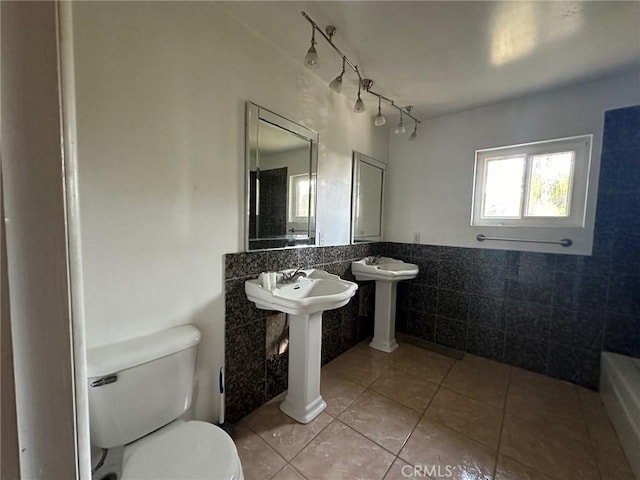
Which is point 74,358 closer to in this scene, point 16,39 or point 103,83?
point 16,39

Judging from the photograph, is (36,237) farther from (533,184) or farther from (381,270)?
(533,184)

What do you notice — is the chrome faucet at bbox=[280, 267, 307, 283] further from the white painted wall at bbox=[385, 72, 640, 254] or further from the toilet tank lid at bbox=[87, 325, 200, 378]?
the white painted wall at bbox=[385, 72, 640, 254]

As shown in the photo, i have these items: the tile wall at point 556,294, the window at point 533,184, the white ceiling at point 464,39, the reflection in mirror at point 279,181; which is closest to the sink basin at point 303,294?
the reflection in mirror at point 279,181

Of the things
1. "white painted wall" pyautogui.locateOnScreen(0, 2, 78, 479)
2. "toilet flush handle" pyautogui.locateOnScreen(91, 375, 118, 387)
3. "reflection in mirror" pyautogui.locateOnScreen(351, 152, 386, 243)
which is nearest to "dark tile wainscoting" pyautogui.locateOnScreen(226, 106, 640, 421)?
"reflection in mirror" pyautogui.locateOnScreen(351, 152, 386, 243)

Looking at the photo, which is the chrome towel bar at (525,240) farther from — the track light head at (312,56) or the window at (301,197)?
the track light head at (312,56)

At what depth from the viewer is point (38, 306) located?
0.27m

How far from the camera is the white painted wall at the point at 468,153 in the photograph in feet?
6.21

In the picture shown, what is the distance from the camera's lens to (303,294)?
1693 millimetres

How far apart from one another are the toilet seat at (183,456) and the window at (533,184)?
252 centimetres

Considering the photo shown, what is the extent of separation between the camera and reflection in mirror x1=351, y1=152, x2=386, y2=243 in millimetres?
2439

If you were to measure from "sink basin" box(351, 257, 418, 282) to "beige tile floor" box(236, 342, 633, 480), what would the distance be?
79 cm

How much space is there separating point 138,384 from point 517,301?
2693 millimetres

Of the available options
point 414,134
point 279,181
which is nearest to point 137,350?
point 279,181

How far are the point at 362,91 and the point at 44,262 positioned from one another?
7.71 ft
